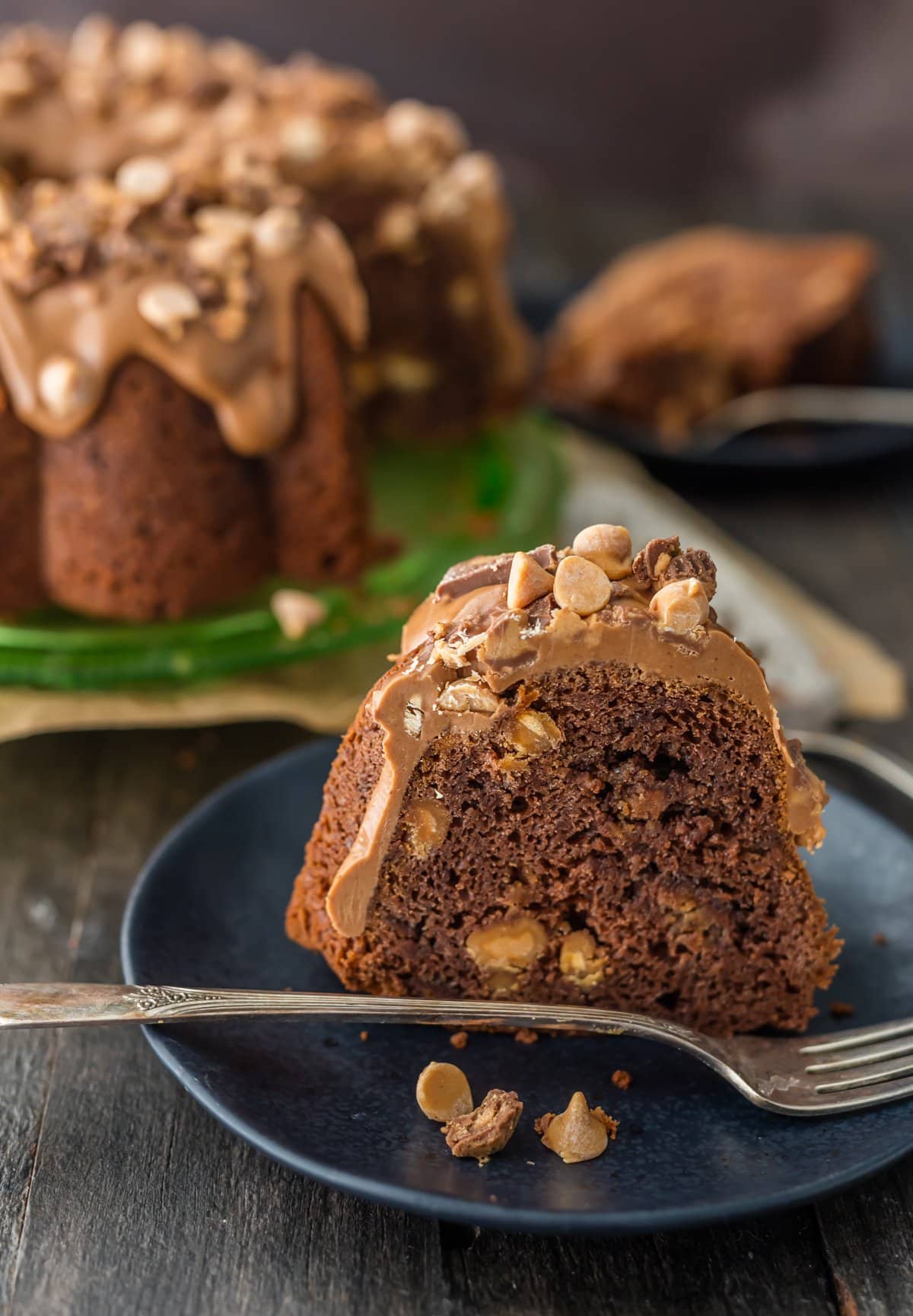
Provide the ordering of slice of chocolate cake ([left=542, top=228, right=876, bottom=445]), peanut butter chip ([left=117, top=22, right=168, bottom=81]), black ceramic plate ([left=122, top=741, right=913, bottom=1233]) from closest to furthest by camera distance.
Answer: black ceramic plate ([left=122, top=741, right=913, bottom=1233]) → peanut butter chip ([left=117, top=22, right=168, bottom=81]) → slice of chocolate cake ([left=542, top=228, right=876, bottom=445])

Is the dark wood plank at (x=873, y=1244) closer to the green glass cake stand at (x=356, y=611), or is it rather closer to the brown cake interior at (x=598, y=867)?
the brown cake interior at (x=598, y=867)

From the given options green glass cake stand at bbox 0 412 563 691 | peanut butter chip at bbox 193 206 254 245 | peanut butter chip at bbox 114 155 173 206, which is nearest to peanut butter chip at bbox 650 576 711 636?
green glass cake stand at bbox 0 412 563 691

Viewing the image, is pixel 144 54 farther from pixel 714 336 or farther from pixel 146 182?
pixel 714 336

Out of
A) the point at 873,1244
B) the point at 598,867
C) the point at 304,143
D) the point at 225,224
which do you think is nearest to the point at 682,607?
the point at 598,867

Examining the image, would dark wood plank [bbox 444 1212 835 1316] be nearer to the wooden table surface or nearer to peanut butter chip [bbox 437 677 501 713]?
the wooden table surface

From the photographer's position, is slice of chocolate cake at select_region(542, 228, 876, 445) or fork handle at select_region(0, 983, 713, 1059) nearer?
fork handle at select_region(0, 983, 713, 1059)

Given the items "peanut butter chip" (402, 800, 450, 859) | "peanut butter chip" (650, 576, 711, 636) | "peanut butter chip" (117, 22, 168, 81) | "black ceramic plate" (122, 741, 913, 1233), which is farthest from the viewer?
"peanut butter chip" (117, 22, 168, 81)
